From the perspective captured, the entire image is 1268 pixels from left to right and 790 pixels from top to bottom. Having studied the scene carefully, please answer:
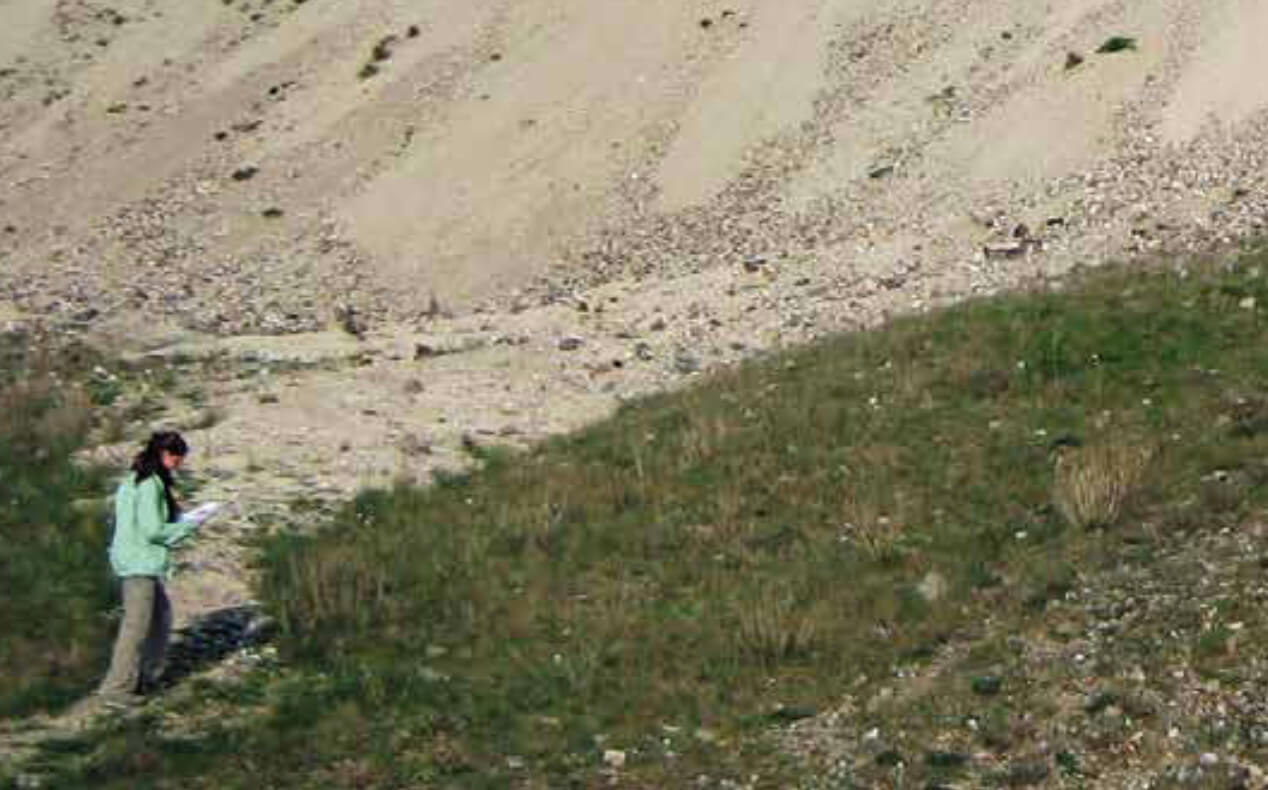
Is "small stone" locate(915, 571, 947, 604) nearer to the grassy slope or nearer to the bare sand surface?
the grassy slope

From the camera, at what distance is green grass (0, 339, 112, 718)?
47.5 ft

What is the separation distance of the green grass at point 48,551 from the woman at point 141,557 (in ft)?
1.53

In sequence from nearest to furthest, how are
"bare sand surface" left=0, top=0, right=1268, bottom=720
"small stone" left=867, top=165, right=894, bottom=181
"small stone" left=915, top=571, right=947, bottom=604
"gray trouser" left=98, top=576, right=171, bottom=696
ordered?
"gray trouser" left=98, top=576, right=171, bottom=696 < "small stone" left=915, top=571, right=947, bottom=604 < "bare sand surface" left=0, top=0, right=1268, bottom=720 < "small stone" left=867, top=165, right=894, bottom=181

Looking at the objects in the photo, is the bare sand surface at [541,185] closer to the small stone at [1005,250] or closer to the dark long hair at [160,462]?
the small stone at [1005,250]

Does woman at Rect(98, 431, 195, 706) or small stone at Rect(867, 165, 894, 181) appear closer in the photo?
woman at Rect(98, 431, 195, 706)

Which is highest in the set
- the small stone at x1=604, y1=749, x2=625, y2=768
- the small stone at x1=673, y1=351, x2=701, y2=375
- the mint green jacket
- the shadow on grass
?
the mint green jacket

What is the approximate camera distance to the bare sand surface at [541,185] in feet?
80.0

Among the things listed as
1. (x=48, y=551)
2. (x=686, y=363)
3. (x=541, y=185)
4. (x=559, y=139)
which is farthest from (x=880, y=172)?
(x=48, y=551)

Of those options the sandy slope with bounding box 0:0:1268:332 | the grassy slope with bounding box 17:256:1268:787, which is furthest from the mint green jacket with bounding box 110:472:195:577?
the sandy slope with bounding box 0:0:1268:332

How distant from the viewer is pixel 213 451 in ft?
66.3

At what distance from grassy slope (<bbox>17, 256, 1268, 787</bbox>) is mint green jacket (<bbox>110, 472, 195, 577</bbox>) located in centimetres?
99

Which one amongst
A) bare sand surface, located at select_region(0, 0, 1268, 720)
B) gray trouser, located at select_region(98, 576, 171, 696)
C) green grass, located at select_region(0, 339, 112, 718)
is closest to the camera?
gray trouser, located at select_region(98, 576, 171, 696)

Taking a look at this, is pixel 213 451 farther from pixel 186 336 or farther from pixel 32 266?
pixel 32 266

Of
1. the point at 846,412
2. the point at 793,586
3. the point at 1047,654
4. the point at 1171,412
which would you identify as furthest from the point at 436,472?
the point at 1047,654
